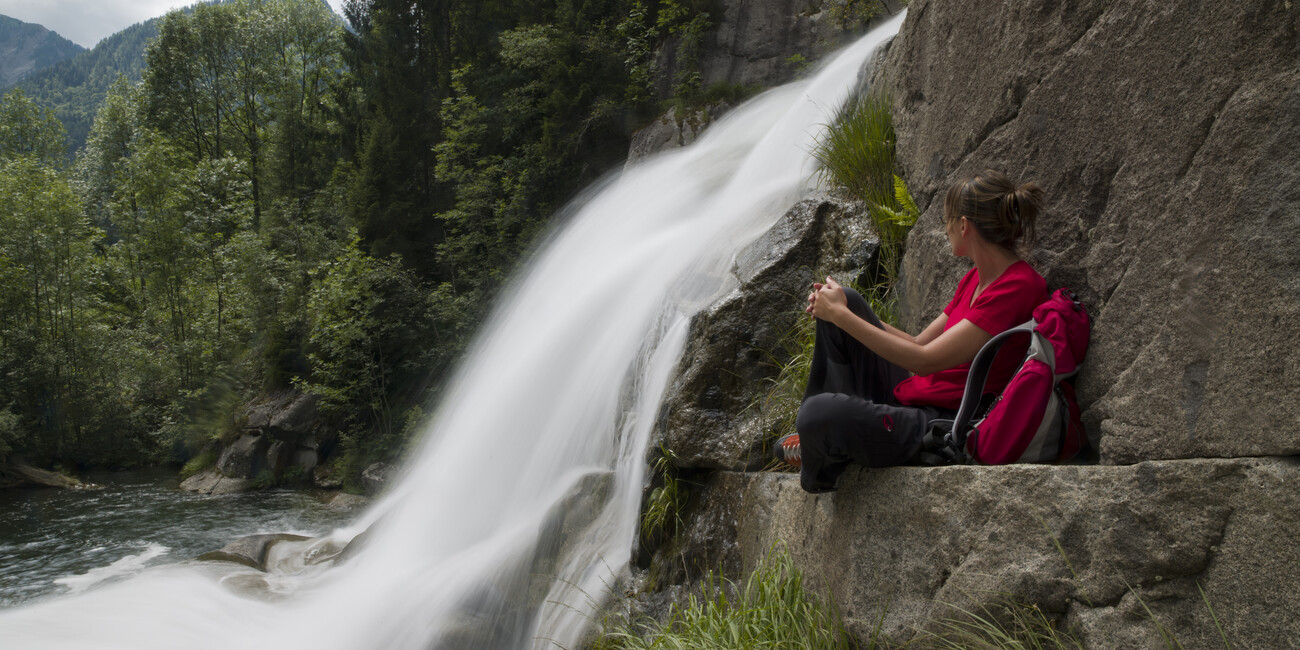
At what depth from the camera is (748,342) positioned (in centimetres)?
466

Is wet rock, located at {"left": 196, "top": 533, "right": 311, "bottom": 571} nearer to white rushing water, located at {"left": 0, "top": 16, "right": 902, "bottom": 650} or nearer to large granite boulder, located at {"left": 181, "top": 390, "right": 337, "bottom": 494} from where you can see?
white rushing water, located at {"left": 0, "top": 16, "right": 902, "bottom": 650}

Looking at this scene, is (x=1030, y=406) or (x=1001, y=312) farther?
(x=1001, y=312)

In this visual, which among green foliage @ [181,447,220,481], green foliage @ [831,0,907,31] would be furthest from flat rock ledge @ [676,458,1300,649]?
green foliage @ [181,447,220,481]

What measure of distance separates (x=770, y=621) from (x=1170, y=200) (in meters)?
2.13

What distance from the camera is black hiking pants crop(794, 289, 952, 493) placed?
2693mm

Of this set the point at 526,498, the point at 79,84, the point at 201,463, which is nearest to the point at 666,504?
the point at 526,498

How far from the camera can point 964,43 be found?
3.92 meters

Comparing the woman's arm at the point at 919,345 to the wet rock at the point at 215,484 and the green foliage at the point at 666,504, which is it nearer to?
the green foliage at the point at 666,504

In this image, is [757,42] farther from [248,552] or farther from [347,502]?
[248,552]

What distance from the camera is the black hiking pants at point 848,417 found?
2693mm

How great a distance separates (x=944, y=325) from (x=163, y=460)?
22518 millimetres

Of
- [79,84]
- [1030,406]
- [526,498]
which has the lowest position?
[526,498]

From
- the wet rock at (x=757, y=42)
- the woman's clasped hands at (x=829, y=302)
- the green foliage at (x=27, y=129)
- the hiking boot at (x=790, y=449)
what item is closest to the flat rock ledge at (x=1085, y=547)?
the hiking boot at (x=790, y=449)

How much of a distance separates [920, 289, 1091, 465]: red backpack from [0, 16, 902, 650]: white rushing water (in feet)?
8.39
